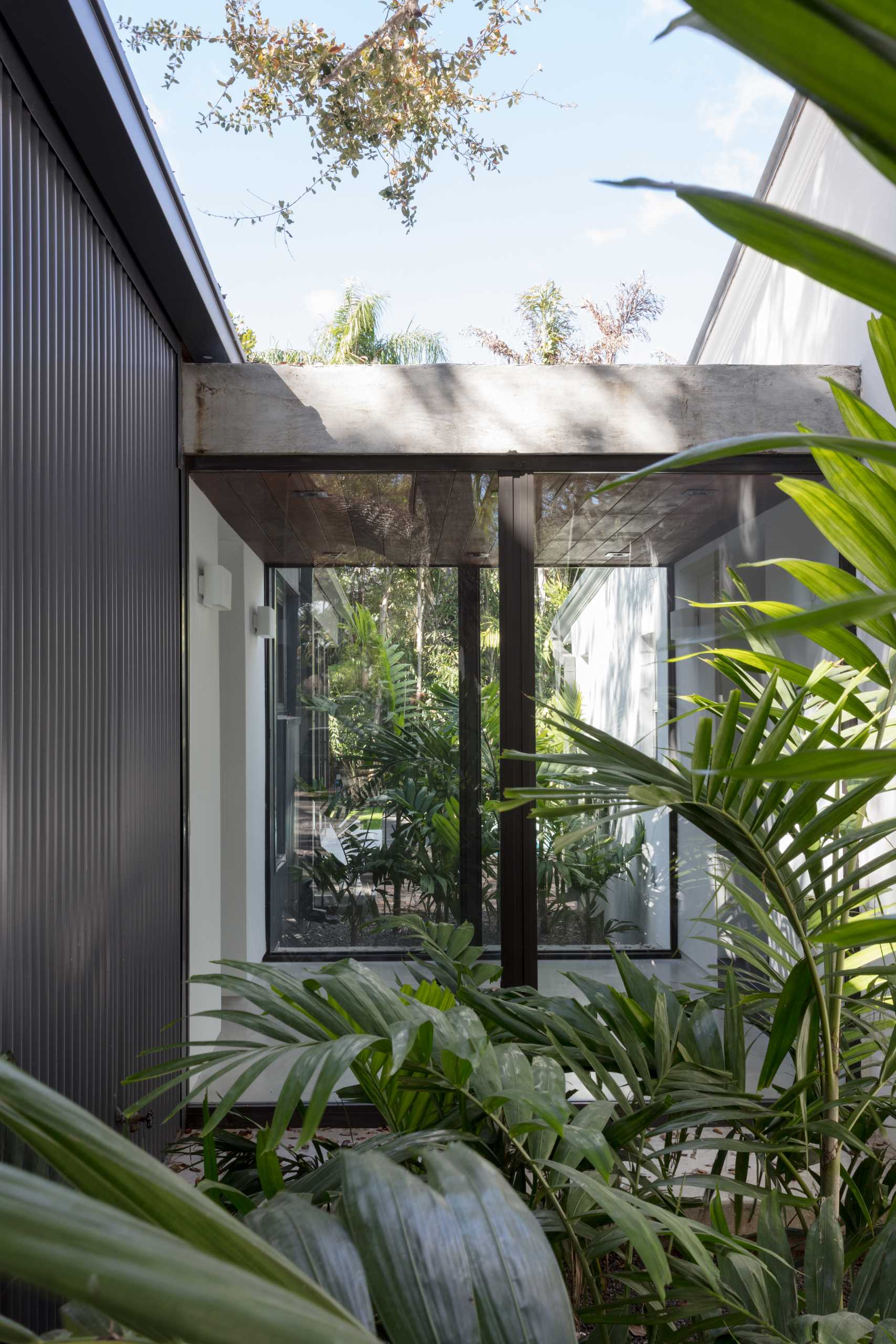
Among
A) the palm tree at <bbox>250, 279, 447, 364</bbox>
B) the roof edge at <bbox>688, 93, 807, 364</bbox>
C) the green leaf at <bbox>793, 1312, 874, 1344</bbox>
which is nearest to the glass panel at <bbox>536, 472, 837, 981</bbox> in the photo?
the roof edge at <bbox>688, 93, 807, 364</bbox>

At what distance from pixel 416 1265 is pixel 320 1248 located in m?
0.07

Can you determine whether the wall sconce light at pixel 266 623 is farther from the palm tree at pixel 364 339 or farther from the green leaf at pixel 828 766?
the palm tree at pixel 364 339

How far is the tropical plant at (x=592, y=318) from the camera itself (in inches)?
581

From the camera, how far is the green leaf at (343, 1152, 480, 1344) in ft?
1.88

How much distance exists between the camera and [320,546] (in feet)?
11.0

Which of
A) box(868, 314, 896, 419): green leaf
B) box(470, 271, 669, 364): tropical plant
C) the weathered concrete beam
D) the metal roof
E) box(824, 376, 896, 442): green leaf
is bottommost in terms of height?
box(868, 314, 896, 419): green leaf

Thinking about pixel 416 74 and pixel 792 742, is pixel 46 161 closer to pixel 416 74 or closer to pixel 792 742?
pixel 792 742

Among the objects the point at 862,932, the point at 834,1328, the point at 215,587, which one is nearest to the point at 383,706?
the point at 215,587

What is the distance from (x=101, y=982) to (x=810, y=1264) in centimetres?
167

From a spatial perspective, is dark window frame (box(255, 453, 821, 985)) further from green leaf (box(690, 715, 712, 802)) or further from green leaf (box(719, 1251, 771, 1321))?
green leaf (box(719, 1251, 771, 1321))

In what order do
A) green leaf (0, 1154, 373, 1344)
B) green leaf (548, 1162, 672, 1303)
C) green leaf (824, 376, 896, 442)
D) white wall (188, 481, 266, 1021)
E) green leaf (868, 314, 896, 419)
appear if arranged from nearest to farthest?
green leaf (0, 1154, 373, 1344) → green leaf (868, 314, 896, 419) → green leaf (548, 1162, 672, 1303) → green leaf (824, 376, 896, 442) → white wall (188, 481, 266, 1021)

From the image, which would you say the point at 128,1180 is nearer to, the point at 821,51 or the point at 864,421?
the point at 821,51

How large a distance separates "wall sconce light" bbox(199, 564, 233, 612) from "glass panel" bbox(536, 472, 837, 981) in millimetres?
1109

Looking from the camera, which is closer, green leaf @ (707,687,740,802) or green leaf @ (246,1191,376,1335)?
green leaf @ (246,1191,376,1335)
